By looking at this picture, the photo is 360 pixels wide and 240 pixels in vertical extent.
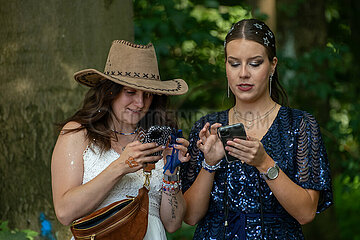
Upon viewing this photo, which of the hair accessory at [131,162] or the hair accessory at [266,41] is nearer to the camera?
the hair accessory at [131,162]

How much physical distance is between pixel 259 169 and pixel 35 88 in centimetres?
197

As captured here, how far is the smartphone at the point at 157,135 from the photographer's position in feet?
8.95

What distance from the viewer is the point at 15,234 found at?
12.0ft

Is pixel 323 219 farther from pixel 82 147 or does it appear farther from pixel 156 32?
pixel 82 147

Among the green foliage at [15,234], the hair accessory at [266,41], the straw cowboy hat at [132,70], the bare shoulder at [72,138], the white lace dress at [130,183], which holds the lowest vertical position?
the green foliage at [15,234]

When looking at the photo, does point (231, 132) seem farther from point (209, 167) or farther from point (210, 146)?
point (209, 167)

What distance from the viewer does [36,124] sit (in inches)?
151

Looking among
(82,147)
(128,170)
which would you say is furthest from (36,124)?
(128,170)

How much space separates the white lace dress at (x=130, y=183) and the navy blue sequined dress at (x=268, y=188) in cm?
32

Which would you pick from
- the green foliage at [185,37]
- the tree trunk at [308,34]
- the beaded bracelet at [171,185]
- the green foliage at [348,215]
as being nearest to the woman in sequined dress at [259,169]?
the beaded bracelet at [171,185]

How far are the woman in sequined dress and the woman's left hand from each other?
0.06 m

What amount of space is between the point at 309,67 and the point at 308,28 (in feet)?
5.31

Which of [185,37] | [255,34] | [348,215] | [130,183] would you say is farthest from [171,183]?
[348,215]

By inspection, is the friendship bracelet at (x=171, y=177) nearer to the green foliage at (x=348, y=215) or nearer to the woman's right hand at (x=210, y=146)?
the woman's right hand at (x=210, y=146)
